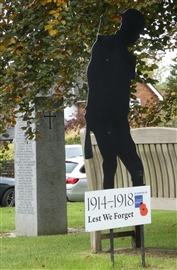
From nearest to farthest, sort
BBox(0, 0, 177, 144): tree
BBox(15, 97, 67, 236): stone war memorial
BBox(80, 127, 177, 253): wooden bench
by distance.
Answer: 1. BBox(80, 127, 177, 253): wooden bench
2. BBox(0, 0, 177, 144): tree
3. BBox(15, 97, 67, 236): stone war memorial

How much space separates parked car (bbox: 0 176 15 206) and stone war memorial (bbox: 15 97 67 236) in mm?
7959

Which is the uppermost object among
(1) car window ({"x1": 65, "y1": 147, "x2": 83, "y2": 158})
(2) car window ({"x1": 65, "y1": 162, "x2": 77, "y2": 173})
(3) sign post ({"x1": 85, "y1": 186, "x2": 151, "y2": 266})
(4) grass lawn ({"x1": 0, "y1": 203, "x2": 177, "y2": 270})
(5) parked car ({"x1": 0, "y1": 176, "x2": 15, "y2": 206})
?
(1) car window ({"x1": 65, "y1": 147, "x2": 83, "y2": 158})

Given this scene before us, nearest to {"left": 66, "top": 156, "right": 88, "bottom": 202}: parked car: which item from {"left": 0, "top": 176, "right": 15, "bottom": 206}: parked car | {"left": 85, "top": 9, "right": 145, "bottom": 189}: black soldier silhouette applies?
{"left": 0, "top": 176, "right": 15, "bottom": 206}: parked car

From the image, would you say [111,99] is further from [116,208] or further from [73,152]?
[73,152]

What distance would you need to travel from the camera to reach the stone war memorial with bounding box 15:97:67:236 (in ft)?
42.7

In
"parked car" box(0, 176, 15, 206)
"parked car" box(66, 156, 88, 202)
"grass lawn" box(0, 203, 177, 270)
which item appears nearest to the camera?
"grass lawn" box(0, 203, 177, 270)

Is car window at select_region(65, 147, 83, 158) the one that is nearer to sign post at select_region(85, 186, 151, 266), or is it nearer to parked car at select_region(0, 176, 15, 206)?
parked car at select_region(0, 176, 15, 206)

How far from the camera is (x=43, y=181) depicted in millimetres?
13070

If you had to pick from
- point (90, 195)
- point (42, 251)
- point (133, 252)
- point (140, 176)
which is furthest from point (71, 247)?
point (90, 195)

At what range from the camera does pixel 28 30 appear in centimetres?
983

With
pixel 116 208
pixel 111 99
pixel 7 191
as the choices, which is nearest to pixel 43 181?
pixel 111 99

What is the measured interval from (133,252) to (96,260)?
31.6 inches

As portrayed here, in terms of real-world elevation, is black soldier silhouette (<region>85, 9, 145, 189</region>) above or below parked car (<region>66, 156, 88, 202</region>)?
above

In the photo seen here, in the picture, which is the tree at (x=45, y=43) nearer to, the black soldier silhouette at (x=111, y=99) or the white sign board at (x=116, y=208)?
the black soldier silhouette at (x=111, y=99)
